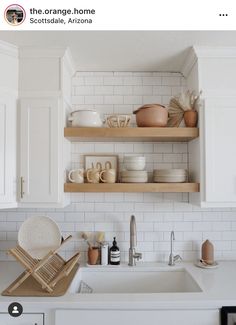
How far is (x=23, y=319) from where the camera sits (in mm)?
1536

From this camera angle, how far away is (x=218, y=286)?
67.5 inches

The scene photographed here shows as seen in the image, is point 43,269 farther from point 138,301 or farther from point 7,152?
point 7,152

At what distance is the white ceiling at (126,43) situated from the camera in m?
1.76

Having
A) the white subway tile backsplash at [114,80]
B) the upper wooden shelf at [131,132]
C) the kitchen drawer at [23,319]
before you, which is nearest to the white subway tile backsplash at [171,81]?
the white subway tile backsplash at [114,80]

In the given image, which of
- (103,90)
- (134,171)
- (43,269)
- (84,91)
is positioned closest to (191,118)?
(134,171)

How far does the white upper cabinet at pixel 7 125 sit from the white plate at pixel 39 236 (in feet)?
0.67

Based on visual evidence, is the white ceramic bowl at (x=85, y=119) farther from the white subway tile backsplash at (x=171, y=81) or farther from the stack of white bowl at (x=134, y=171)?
the white subway tile backsplash at (x=171, y=81)

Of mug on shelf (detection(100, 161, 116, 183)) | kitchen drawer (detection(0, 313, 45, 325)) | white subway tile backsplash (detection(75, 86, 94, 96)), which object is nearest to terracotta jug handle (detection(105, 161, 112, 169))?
mug on shelf (detection(100, 161, 116, 183))

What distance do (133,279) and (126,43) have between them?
1.67 meters

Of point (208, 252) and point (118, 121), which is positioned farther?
point (208, 252)
